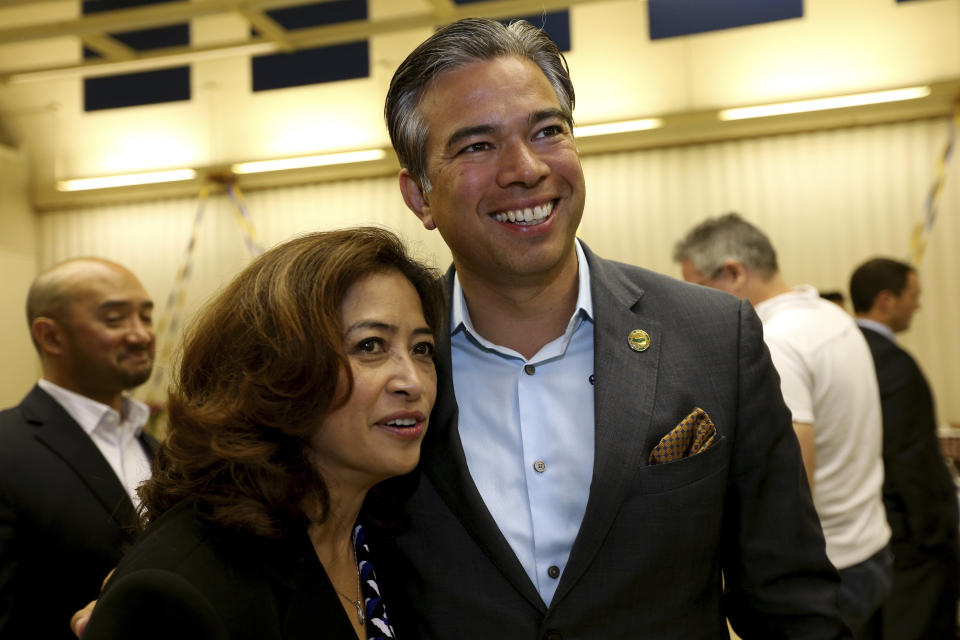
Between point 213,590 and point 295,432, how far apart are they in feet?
0.93

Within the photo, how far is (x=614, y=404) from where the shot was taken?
4.70 ft

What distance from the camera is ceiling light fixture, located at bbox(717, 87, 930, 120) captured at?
643cm

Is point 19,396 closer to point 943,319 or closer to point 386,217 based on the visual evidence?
point 386,217

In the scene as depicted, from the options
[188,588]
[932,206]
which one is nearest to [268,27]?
[188,588]

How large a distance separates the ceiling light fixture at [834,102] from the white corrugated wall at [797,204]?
11.6 inches

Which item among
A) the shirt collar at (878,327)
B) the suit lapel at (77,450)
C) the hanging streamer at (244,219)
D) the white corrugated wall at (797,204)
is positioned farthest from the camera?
the hanging streamer at (244,219)

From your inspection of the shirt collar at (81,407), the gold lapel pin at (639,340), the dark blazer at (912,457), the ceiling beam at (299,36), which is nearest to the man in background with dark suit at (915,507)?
the dark blazer at (912,457)

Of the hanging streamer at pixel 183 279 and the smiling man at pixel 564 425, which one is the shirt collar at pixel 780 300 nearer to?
the smiling man at pixel 564 425

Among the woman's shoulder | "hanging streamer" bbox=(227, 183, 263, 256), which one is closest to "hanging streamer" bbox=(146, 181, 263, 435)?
"hanging streamer" bbox=(227, 183, 263, 256)

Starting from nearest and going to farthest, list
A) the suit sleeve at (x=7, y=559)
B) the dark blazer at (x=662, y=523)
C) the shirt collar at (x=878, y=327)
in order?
the dark blazer at (x=662, y=523) < the suit sleeve at (x=7, y=559) < the shirt collar at (x=878, y=327)

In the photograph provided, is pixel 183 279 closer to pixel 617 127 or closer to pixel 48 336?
pixel 617 127

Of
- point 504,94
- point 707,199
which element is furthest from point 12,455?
point 707,199

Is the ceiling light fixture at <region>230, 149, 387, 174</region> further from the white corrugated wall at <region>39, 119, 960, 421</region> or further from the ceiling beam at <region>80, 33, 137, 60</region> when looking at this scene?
the ceiling beam at <region>80, 33, 137, 60</region>

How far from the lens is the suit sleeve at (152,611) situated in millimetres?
1097
